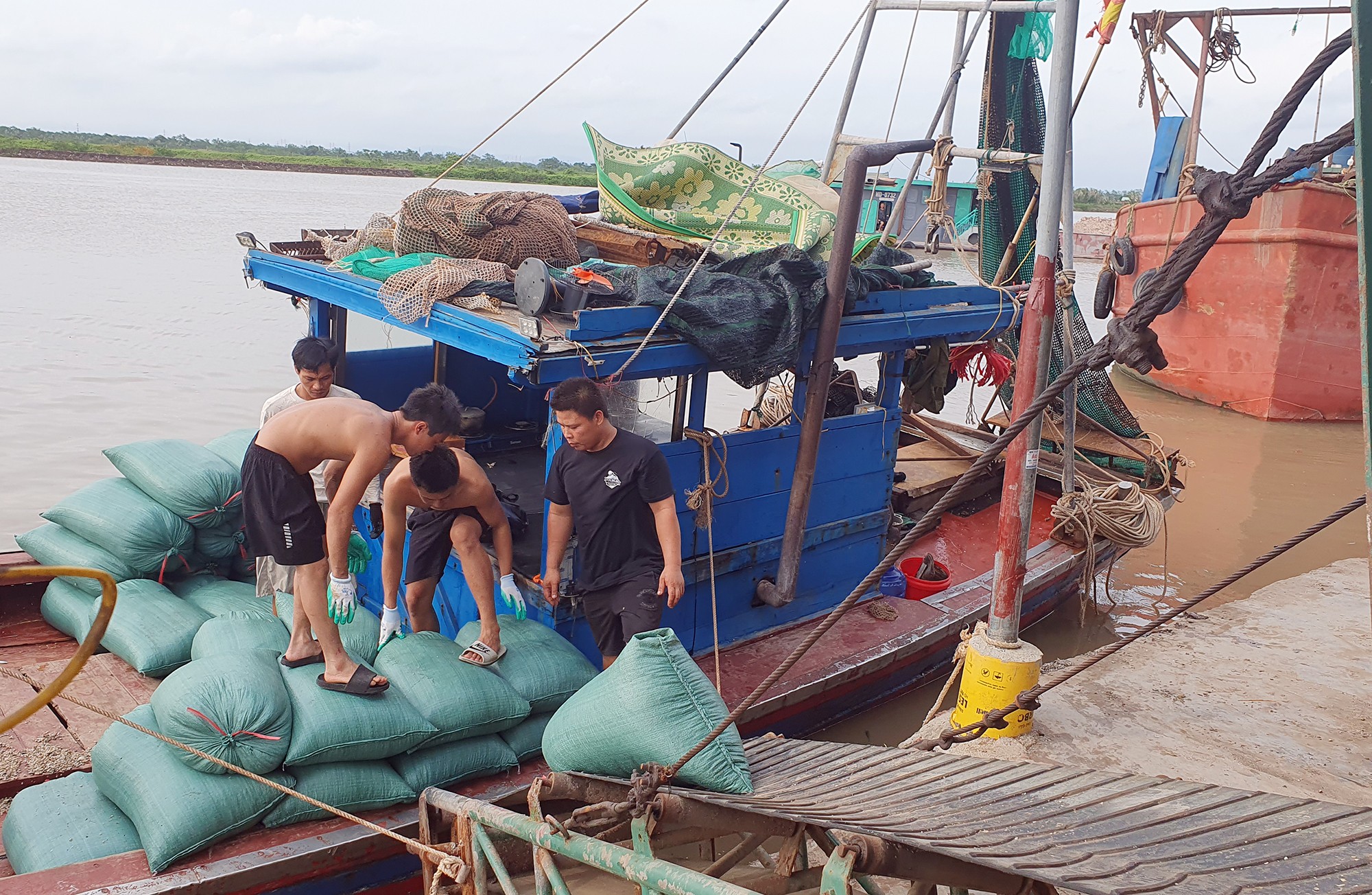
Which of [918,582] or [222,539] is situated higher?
[222,539]

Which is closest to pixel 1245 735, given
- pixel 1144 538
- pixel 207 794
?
pixel 1144 538

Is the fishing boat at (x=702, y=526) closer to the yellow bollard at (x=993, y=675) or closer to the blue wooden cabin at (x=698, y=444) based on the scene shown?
the blue wooden cabin at (x=698, y=444)

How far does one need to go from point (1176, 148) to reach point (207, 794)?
55.9 ft

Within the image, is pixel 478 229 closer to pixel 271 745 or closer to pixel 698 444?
pixel 698 444

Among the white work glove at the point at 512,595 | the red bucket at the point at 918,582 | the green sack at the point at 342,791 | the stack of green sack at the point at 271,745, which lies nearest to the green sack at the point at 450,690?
the stack of green sack at the point at 271,745

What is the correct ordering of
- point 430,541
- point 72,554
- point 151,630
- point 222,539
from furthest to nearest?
point 222,539 < point 72,554 < point 151,630 < point 430,541

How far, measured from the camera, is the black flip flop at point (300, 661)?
3873 millimetres

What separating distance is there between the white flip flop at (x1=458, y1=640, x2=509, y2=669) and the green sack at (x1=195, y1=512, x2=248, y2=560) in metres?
1.83

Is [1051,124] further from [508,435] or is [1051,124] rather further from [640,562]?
[508,435]

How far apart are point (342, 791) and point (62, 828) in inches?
35.4

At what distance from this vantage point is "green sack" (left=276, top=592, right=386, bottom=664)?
429 cm

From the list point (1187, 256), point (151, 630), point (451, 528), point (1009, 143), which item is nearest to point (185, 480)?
point (151, 630)

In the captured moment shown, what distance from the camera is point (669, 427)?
5.35 meters

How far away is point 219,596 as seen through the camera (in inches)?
195
